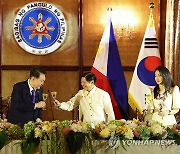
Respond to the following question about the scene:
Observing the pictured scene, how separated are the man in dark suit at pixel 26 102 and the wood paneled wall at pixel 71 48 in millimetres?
2012

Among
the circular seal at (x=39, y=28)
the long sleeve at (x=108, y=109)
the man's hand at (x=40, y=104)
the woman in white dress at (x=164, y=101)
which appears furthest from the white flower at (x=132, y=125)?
the circular seal at (x=39, y=28)

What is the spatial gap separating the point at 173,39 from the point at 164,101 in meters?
1.60

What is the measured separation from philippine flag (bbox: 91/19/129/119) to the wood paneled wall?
369mm

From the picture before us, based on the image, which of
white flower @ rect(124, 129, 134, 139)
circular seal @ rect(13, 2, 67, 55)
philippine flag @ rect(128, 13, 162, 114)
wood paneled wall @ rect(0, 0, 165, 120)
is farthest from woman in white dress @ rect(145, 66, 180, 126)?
circular seal @ rect(13, 2, 67, 55)

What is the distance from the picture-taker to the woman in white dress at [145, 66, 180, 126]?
428 centimetres

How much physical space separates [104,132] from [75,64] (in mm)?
3159

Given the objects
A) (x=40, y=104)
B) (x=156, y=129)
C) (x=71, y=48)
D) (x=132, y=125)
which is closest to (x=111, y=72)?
(x=71, y=48)

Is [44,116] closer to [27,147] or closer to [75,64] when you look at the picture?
[75,64]

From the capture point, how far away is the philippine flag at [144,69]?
577 centimetres

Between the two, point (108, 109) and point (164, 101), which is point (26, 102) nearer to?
point (108, 109)

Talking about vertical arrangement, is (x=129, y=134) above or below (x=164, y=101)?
below

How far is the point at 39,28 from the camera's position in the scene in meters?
6.28

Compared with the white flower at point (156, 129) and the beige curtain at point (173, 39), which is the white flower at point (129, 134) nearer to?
the white flower at point (156, 129)

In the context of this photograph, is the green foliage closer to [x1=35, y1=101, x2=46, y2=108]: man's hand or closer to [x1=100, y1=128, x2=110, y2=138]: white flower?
[x1=100, y1=128, x2=110, y2=138]: white flower
